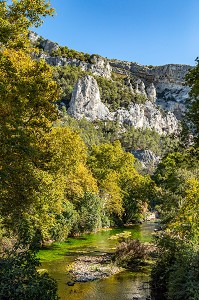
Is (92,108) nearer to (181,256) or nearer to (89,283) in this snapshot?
(89,283)

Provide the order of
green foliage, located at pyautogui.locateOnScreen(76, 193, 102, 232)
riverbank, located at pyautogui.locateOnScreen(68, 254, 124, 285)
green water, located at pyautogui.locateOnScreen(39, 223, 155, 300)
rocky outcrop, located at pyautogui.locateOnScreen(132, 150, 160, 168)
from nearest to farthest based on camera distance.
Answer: green water, located at pyautogui.locateOnScreen(39, 223, 155, 300)
riverbank, located at pyautogui.locateOnScreen(68, 254, 124, 285)
green foliage, located at pyautogui.locateOnScreen(76, 193, 102, 232)
rocky outcrop, located at pyautogui.locateOnScreen(132, 150, 160, 168)

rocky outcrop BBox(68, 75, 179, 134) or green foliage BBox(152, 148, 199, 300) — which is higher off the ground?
rocky outcrop BBox(68, 75, 179, 134)

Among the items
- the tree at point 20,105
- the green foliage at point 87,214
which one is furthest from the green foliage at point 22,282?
the green foliage at point 87,214

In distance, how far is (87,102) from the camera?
172875 mm

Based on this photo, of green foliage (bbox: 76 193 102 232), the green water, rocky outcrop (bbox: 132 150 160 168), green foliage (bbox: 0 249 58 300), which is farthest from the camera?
rocky outcrop (bbox: 132 150 160 168)

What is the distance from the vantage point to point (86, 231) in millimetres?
46094

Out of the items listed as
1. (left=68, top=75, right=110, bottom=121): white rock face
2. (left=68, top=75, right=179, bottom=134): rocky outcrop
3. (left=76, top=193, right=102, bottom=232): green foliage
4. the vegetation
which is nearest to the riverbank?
the vegetation

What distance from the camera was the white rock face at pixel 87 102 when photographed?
170 m

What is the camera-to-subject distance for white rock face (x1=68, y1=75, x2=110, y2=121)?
170 metres

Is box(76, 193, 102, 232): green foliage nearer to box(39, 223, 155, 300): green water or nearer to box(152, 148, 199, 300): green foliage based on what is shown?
box(39, 223, 155, 300): green water

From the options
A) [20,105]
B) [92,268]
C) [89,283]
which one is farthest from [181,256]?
[20,105]

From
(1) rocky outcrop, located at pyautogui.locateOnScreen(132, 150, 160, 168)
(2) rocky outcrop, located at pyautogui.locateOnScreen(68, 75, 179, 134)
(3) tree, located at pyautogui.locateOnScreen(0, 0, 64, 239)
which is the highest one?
(2) rocky outcrop, located at pyautogui.locateOnScreen(68, 75, 179, 134)

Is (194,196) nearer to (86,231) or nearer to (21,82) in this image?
(21,82)

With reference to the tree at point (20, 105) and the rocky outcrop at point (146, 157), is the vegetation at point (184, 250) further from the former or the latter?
the rocky outcrop at point (146, 157)
